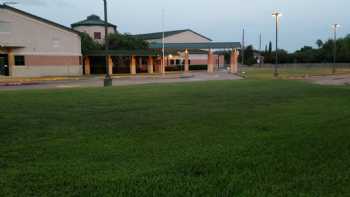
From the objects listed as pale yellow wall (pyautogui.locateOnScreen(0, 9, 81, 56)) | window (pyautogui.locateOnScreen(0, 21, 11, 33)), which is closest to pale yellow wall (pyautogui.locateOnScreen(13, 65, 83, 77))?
pale yellow wall (pyautogui.locateOnScreen(0, 9, 81, 56))

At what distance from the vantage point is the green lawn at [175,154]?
441 cm

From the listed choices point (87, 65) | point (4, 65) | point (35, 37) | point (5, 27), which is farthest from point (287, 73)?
point (5, 27)

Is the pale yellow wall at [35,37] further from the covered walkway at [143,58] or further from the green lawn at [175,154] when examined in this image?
the green lawn at [175,154]

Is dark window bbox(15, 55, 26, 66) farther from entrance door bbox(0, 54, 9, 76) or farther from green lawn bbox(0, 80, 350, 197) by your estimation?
green lawn bbox(0, 80, 350, 197)

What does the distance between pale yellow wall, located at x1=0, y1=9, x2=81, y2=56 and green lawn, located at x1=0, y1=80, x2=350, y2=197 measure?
119 ft

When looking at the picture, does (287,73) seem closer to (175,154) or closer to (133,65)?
(133,65)

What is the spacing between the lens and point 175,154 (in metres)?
5.88

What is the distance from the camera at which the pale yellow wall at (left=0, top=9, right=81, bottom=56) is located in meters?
42.6

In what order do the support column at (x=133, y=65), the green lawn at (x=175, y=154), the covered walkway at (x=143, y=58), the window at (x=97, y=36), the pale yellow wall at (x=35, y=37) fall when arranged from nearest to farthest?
1. the green lawn at (x=175, y=154)
2. the pale yellow wall at (x=35, y=37)
3. the covered walkway at (x=143, y=58)
4. the support column at (x=133, y=65)
5. the window at (x=97, y=36)

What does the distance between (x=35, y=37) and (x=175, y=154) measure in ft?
140

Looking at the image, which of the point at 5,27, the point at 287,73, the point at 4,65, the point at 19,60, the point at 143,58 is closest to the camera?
the point at 5,27

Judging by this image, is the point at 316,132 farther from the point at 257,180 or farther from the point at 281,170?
the point at 257,180

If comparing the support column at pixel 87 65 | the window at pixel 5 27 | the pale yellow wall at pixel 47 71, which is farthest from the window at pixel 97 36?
the window at pixel 5 27

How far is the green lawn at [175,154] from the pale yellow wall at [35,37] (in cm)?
3641
